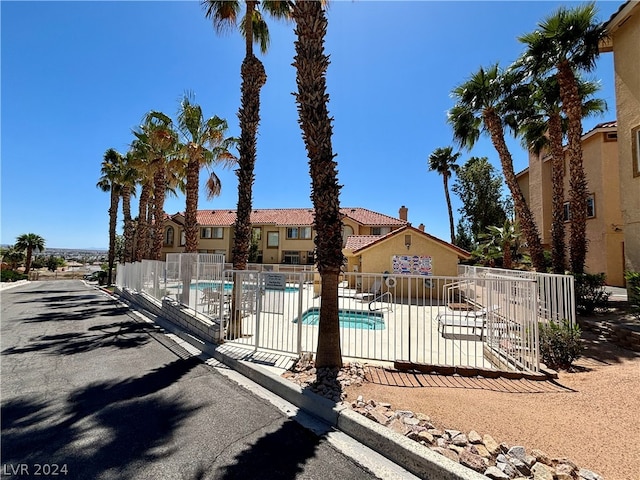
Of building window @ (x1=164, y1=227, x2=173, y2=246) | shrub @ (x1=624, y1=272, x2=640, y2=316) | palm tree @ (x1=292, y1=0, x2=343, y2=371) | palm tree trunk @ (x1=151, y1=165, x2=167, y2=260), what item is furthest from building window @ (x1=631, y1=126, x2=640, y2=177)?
building window @ (x1=164, y1=227, x2=173, y2=246)

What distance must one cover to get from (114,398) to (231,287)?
4024 mm

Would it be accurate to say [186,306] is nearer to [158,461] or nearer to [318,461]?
[158,461]

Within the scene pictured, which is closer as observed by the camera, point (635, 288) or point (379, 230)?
point (635, 288)

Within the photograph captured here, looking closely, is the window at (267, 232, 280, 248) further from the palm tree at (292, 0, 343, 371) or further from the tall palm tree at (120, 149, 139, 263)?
the palm tree at (292, 0, 343, 371)

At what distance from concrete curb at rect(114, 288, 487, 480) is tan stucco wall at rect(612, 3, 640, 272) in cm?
1269

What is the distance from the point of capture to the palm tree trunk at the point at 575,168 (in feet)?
40.6

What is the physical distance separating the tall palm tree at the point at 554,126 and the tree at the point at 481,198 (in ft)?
50.4

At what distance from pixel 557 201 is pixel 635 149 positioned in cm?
303

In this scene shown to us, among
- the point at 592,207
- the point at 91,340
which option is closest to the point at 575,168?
the point at 592,207

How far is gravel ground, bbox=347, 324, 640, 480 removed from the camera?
3297 mm

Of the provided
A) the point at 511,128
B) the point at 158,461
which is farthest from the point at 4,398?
the point at 511,128

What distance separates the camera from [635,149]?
1099 centimetres

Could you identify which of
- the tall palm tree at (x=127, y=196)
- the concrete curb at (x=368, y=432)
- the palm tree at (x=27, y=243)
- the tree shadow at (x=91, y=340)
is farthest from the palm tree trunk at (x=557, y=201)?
the palm tree at (x=27, y=243)

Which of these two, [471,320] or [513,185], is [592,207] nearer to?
[513,185]
